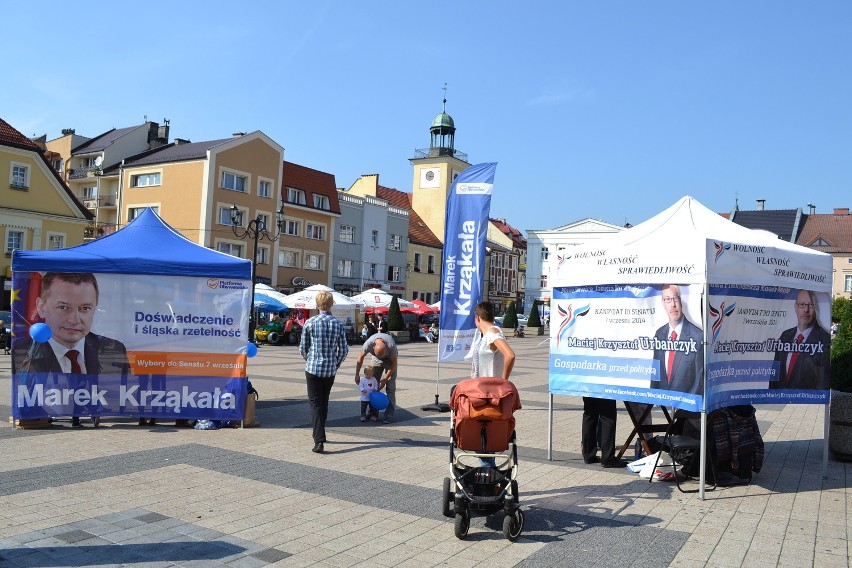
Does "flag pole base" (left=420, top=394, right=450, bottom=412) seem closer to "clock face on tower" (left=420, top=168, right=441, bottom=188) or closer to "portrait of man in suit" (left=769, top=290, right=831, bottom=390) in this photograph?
"portrait of man in suit" (left=769, top=290, right=831, bottom=390)

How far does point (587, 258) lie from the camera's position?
8.04 meters

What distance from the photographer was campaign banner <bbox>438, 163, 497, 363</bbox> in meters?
12.8

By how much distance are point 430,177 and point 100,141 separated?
97.3 feet

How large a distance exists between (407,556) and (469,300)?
26.6 ft

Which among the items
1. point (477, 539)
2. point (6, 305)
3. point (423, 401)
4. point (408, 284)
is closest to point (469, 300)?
point (423, 401)

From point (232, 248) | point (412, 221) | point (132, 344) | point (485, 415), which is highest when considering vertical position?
point (412, 221)

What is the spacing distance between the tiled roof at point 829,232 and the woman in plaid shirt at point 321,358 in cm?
7794

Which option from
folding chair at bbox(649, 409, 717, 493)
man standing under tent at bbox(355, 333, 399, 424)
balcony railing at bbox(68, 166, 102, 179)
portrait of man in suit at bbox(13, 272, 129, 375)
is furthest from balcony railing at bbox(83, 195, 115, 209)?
folding chair at bbox(649, 409, 717, 493)

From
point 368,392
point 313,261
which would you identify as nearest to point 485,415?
point 368,392

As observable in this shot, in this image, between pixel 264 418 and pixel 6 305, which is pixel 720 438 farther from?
pixel 6 305

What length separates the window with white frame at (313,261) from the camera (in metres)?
52.5

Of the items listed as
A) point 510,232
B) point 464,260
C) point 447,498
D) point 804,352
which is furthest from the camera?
point 510,232

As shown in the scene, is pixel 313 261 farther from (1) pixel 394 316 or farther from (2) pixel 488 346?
(2) pixel 488 346

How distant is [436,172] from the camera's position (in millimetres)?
70688
